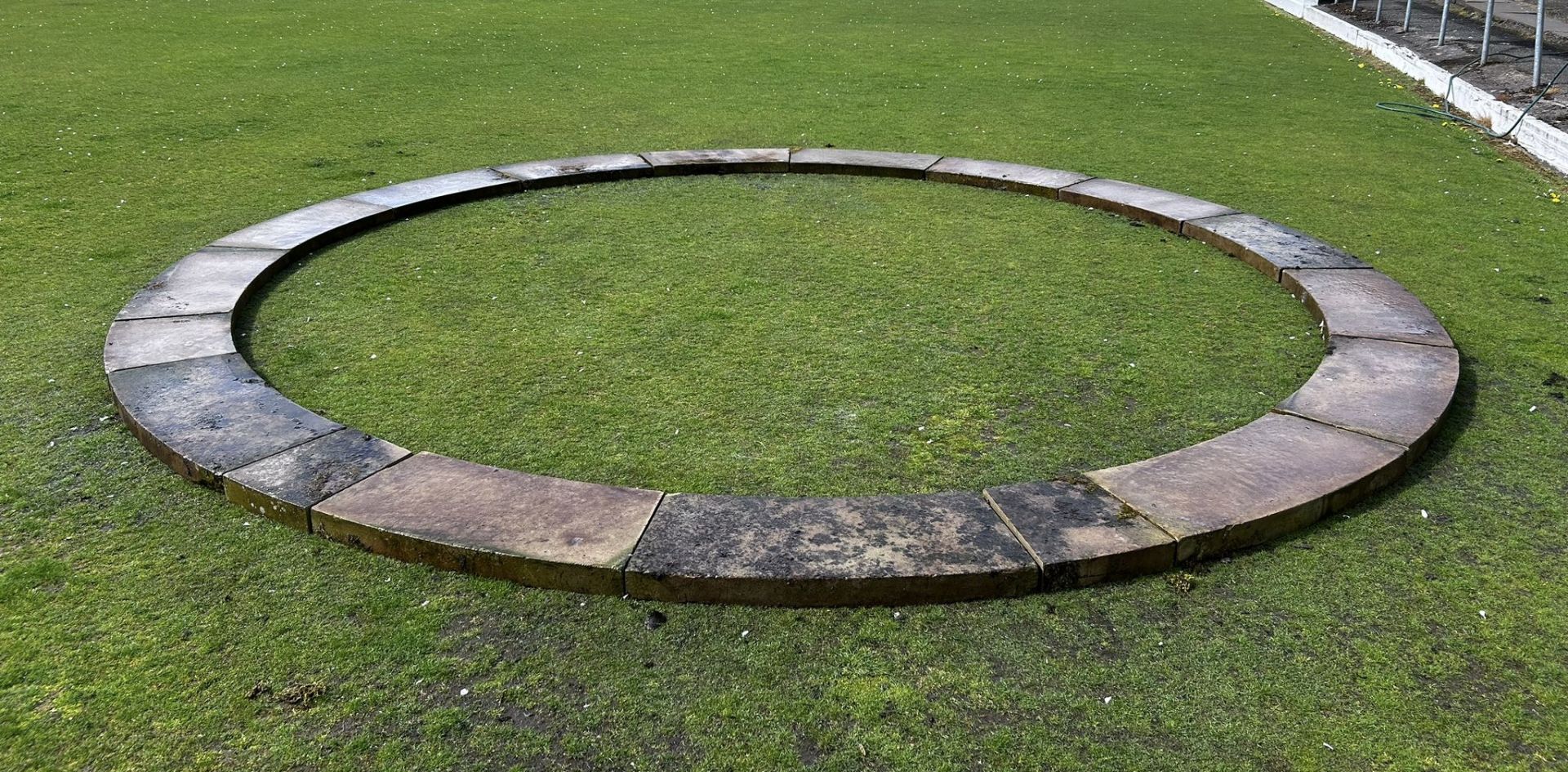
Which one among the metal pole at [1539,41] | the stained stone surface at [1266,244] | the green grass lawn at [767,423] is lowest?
the green grass lawn at [767,423]

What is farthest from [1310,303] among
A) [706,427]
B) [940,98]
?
[940,98]

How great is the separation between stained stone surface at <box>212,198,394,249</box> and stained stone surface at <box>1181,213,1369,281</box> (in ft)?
14.1

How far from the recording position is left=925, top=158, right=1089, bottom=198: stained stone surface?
21.2 ft

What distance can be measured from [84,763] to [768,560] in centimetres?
149

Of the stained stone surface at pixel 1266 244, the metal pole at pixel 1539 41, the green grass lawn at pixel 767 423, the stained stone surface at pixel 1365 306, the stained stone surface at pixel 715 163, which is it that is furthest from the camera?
the metal pole at pixel 1539 41

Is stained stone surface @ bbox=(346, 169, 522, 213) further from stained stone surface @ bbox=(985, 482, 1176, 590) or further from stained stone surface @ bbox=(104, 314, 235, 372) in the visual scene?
stained stone surface @ bbox=(985, 482, 1176, 590)

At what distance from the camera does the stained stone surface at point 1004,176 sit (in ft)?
21.2

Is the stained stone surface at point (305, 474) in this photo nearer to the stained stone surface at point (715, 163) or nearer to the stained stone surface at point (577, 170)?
the stained stone surface at point (577, 170)

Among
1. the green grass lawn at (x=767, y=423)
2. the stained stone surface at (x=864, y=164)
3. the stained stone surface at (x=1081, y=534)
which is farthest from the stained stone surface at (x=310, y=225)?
the stained stone surface at (x=1081, y=534)

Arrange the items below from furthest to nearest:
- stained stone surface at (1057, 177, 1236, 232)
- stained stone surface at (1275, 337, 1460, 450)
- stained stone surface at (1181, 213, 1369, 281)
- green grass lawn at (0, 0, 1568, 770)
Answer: stained stone surface at (1057, 177, 1236, 232)
stained stone surface at (1181, 213, 1369, 281)
stained stone surface at (1275, 337, 1460, 450)
green grass lawn at (0, 0, 1568, 770)

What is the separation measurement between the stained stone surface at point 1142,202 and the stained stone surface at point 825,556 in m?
3.48

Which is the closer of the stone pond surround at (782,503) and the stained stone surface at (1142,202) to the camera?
the stone pond surround at (782,503)

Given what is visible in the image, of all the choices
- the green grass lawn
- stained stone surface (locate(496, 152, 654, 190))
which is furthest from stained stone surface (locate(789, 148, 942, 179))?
stained stone surface (locate(496, 152, 654, 190))

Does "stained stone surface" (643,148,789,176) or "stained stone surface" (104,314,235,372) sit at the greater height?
"stained stone surface" (643,148,789,176)
